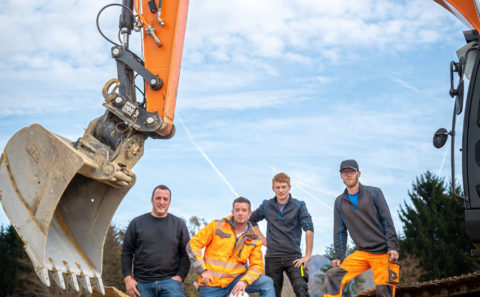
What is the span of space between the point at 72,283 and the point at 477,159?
3.80m

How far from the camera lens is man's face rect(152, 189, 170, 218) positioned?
5.46m

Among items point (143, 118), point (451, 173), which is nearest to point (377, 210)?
point (451, 173)

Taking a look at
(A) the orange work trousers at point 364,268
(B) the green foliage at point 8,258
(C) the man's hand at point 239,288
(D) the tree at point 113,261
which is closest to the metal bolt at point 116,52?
(C) the man's hand at point 239,288

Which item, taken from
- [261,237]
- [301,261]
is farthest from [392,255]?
[261,237]

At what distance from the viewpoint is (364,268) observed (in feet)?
18.9

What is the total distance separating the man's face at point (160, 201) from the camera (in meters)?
5.46

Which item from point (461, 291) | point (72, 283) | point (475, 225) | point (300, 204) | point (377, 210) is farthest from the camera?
point (461, 291)

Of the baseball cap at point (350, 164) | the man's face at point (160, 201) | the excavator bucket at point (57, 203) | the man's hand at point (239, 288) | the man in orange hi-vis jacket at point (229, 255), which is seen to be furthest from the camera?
the baseball cap at point (350, 164)

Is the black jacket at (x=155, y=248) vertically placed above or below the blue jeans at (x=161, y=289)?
above

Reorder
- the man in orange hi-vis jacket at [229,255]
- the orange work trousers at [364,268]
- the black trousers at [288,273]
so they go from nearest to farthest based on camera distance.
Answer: the man in orange hi-vis jacket at [229,255]
the orange work trousers at [364,268]
the black trousers at [288,273]

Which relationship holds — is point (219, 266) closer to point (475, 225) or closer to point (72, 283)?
point (72, 283)

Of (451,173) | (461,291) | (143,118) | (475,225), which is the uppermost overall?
(143,118)

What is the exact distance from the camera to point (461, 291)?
7363mm

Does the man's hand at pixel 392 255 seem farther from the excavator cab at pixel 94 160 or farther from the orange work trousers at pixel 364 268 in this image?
the excavator cab at pixel 94 160
